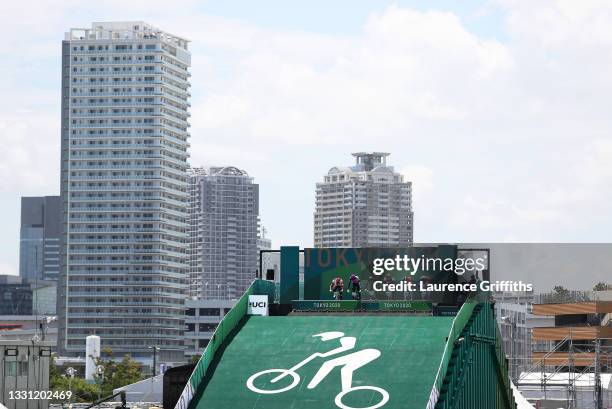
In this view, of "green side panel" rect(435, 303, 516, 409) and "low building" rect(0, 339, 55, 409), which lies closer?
"green side panel" rect(435, 303, 516, 409)

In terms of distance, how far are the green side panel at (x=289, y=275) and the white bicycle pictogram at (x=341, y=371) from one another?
7223 millimetres

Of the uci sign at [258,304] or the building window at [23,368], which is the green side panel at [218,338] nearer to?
the uci sign at [258,304]

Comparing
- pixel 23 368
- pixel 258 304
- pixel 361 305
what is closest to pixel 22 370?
pixel 23 368

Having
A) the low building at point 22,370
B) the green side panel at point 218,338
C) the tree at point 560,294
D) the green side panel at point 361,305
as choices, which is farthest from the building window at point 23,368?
the tree at point 560,294

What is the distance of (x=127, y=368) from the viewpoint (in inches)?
7303

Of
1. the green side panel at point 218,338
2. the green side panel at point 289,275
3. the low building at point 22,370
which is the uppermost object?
the green side panel at point 289,275

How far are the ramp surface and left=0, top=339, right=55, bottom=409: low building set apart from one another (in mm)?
13632

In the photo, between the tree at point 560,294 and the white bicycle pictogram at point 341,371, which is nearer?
the white bicycle pictogram at point 341,371

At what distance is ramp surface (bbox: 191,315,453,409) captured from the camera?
152 feet

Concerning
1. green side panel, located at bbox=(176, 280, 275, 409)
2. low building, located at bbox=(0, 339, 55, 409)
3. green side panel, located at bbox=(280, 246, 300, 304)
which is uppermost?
green side panel, located at bbox=(280, 246, 300, 304)

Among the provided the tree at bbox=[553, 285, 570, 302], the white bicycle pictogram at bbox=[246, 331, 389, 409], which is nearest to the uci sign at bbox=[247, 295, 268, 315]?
the white bicycle pictogram at bbox=[246, 331, 389, 409]

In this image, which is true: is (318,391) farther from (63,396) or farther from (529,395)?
(529,395)

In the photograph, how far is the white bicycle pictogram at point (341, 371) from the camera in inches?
1833

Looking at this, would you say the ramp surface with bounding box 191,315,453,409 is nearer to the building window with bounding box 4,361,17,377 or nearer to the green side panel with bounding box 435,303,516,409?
the green side panel with bounding box 435,303,516,409
